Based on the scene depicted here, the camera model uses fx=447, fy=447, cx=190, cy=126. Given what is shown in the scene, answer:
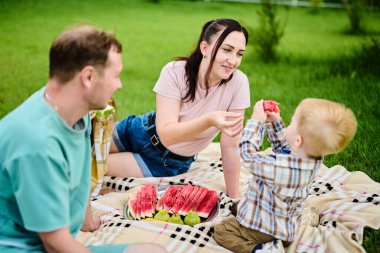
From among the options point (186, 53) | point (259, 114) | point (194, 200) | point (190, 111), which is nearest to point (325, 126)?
point (259, 114)

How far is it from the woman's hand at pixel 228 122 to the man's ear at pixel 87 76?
3.34ft

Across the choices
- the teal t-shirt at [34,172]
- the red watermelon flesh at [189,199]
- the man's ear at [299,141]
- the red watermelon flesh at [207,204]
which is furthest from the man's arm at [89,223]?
the man's ear at [299,141]

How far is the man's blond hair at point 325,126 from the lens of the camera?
2428mm

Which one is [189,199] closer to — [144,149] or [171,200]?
[171,200]

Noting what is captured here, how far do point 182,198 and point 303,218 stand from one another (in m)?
0.87

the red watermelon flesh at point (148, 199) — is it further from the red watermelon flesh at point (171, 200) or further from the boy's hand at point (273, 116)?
the boy's hand at point (273, 116)

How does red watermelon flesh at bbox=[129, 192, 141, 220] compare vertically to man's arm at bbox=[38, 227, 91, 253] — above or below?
below

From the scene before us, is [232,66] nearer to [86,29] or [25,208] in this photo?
[86,29]

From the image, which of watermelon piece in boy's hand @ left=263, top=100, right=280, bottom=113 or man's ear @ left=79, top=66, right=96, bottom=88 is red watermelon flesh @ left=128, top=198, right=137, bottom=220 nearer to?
watermelon piece in boy's hand @ left=263, top=100, right=280, bottom=113

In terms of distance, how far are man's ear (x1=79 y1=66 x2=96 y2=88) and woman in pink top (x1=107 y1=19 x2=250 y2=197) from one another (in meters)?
1.14

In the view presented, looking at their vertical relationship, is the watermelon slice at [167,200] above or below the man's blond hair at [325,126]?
below

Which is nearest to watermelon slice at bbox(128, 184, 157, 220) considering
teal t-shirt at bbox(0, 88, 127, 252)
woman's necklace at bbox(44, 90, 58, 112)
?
teal t-shirt at bbox(0, 88, 127, 252)

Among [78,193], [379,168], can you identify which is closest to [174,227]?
[78,193]

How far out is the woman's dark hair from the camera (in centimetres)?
328
